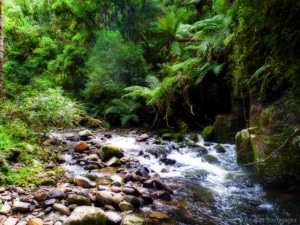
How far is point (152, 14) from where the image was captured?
11.0m

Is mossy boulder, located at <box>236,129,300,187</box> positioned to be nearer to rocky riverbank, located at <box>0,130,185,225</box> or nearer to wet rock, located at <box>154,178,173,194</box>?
wet rock, located at <box>154,178,173,194</box>

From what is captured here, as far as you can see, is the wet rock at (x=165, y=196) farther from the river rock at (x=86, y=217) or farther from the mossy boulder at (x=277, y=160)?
the mossy boulder at (x=277, y=160)

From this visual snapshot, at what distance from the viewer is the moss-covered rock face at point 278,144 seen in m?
3.43

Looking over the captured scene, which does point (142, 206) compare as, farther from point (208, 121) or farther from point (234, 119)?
point (208, 121)

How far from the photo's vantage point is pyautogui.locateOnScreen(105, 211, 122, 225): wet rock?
2678mm

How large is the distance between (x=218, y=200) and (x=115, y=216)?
5.54 ft

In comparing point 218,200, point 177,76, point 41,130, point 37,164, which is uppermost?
point 177,76

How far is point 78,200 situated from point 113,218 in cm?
61

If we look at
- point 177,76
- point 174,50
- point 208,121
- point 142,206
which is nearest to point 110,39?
point 174,50

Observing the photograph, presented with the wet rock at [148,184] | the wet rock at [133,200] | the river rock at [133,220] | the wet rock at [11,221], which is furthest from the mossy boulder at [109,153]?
the wet rock at [11,221]

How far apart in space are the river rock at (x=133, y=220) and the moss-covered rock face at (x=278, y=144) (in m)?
1.89

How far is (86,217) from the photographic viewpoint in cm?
255

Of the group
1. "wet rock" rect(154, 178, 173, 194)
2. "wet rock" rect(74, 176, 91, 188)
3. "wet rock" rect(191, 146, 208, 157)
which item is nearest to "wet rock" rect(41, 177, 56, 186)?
"wet rock" rect(74, 176, 91, 188)

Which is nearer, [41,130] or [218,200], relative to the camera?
[218,200]
